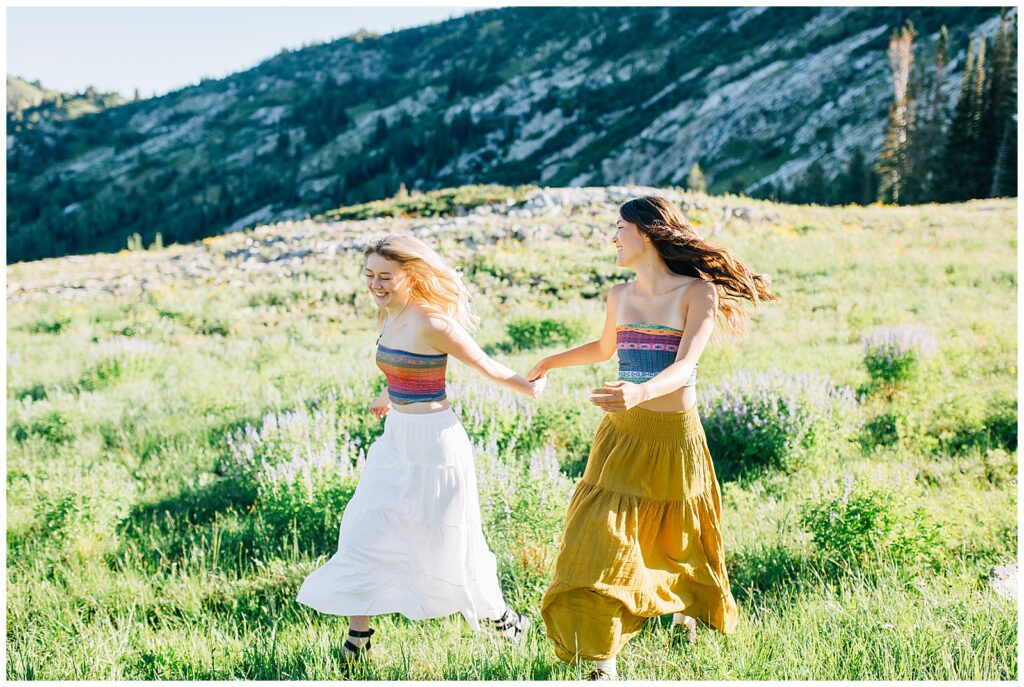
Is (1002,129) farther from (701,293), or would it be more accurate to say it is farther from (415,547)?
(415,547)

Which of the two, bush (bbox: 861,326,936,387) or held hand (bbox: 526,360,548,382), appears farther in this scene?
bush (bbox: 861,326,936,387)

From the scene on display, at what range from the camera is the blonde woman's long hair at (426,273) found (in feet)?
11.6

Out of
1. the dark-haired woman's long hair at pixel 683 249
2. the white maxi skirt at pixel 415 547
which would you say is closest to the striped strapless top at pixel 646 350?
the dark-haired woman's long hair at pixel 683 249

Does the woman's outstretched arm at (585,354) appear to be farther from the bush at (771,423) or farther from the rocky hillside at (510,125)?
the rocky hillside at (510,125)

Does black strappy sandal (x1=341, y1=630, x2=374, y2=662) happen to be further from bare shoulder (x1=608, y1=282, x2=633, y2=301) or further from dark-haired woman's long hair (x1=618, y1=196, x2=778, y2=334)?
dark-haired woman's long hair (x1=618, y1=196, x2=778, y2=334)

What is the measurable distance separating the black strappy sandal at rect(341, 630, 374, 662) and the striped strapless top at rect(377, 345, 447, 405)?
3.92 feet

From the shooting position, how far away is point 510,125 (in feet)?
415

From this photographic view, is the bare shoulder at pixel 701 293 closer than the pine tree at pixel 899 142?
Yes

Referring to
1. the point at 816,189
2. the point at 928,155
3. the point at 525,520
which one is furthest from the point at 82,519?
the point at 816,189

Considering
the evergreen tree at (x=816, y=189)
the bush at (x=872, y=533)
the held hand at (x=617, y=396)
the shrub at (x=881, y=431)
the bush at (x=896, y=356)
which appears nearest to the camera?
the held hand at (x=617, y=396)

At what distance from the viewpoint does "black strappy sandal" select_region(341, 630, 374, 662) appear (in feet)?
11.3

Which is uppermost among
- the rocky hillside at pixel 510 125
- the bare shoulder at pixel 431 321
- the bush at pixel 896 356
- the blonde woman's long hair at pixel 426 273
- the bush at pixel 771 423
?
the rocky hillside at pixel 510 125

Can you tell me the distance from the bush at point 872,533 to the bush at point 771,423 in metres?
1.43

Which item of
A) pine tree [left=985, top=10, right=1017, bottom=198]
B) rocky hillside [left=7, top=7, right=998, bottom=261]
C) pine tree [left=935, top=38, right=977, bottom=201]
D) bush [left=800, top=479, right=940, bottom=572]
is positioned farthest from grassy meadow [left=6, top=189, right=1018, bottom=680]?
rocky hillside [left=7, top=7, right=998, bottom=261]
